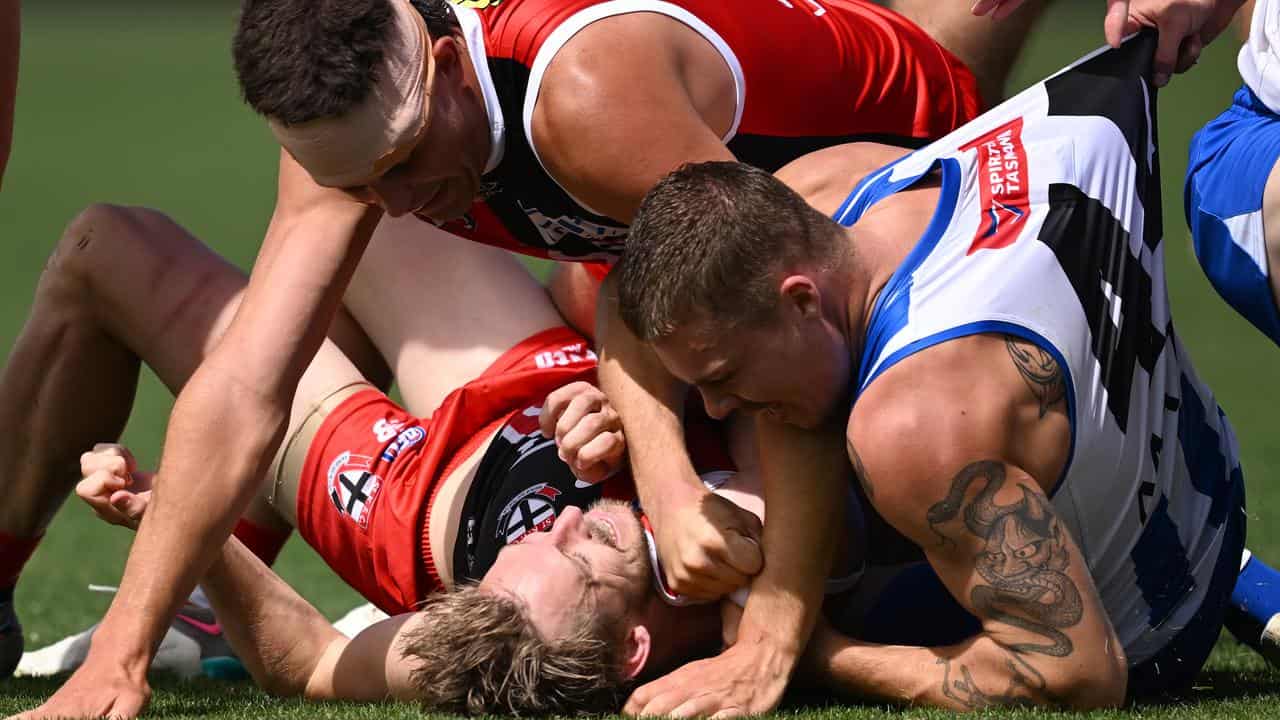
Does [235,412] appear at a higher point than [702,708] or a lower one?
higher

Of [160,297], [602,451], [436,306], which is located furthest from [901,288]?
[160,297]

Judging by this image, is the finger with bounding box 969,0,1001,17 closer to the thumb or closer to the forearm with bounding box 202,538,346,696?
the thumb

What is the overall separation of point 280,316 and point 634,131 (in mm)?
996

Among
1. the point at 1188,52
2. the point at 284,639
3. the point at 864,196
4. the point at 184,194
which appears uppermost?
the point at 1188,52

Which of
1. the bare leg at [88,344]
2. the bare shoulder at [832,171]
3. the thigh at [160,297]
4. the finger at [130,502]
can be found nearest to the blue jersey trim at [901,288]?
the bare shoulder at [832,171]

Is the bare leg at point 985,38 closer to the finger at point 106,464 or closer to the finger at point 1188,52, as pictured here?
the finger at point 1188,52

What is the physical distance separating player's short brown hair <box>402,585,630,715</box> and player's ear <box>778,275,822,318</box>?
844mm

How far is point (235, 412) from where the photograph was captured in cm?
369

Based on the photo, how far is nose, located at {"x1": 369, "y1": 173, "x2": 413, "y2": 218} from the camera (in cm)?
369

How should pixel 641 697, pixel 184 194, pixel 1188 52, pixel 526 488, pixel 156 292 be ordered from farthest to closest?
pixel 184 194 < pixel 156 292 < pixel 526 488 < pixel 1188 52 < pixel 641 697

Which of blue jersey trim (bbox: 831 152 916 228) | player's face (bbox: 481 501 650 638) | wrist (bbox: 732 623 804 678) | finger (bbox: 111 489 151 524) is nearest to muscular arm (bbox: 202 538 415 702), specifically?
finger (bbox: 111 489 151 524)

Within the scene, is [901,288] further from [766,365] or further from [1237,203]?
[1237,203]

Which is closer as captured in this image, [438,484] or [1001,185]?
[1001,185]

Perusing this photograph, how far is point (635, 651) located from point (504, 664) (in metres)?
0.32
